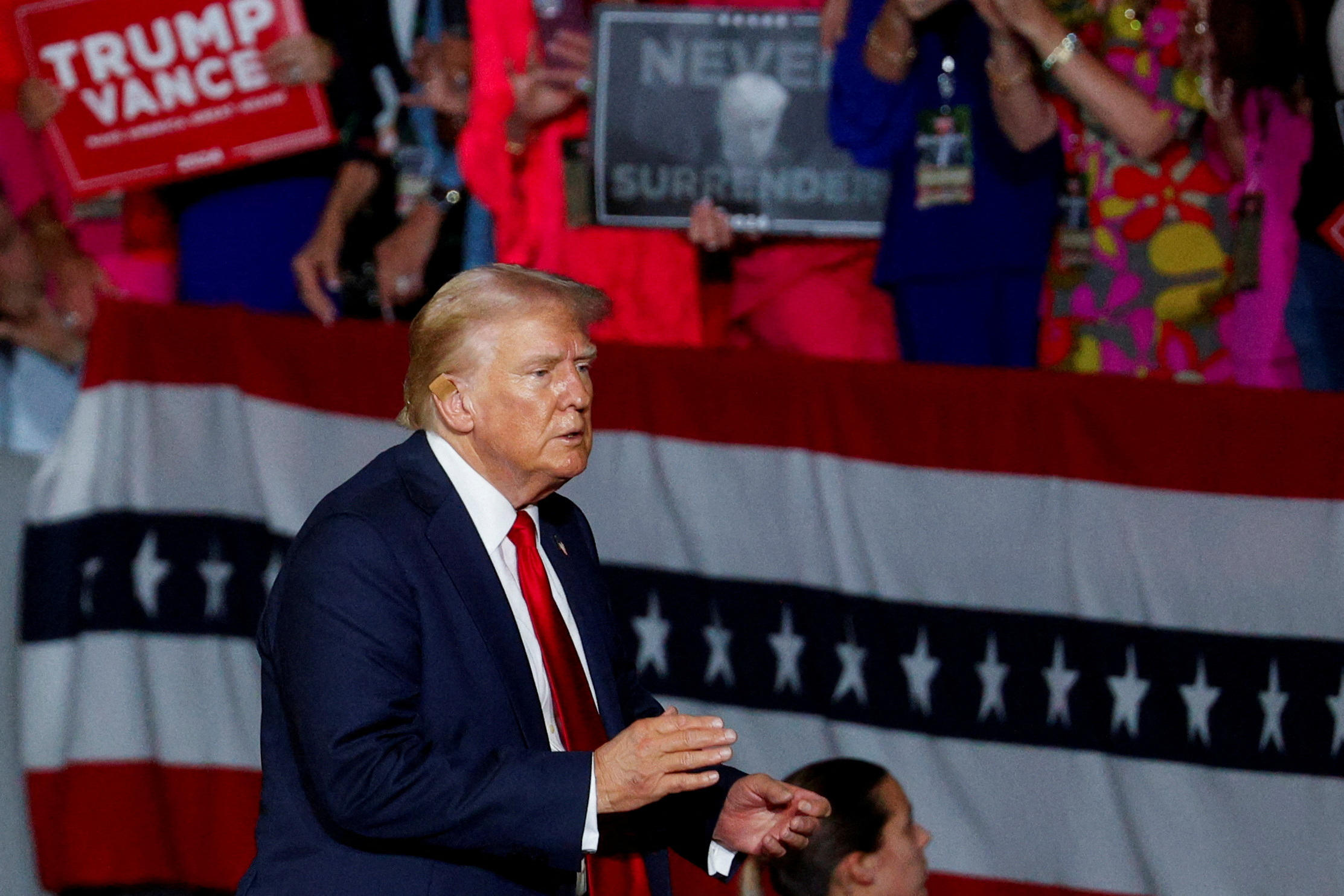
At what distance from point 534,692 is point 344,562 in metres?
0.30

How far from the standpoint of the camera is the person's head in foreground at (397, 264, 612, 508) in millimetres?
2285

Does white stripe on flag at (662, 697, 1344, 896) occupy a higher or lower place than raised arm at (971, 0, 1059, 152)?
lower

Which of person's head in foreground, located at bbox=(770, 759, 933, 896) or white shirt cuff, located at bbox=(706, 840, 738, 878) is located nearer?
white shirt cuff, located at bbox=(706, 840, 738, 878)

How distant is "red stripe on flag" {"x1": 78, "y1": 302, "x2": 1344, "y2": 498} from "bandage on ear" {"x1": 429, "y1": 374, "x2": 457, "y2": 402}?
1737 millimetres

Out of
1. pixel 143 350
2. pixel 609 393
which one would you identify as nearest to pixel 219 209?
pixel 143 350

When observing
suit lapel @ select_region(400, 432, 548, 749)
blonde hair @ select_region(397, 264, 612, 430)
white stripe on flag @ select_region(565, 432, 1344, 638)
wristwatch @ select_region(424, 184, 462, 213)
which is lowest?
white stripe on flag @ select_region(565, 432, 1344, 638)

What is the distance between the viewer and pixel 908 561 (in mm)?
3912

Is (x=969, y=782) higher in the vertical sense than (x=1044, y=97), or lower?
lower

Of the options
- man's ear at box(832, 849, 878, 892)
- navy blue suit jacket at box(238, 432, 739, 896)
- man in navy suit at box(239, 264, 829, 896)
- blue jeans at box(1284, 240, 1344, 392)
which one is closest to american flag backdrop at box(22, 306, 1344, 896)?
blue jeans at box(1284, 240, 1344, 392)

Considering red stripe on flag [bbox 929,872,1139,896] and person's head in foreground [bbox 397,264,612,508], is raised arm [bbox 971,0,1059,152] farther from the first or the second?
person's head in foreground [bbox 397,264,612,508]

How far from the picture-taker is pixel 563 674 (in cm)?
234

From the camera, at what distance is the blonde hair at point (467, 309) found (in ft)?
7.51

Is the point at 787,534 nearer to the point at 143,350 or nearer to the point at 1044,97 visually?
the point at 1044,97

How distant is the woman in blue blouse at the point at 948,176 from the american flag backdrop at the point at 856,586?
0.76 feet
